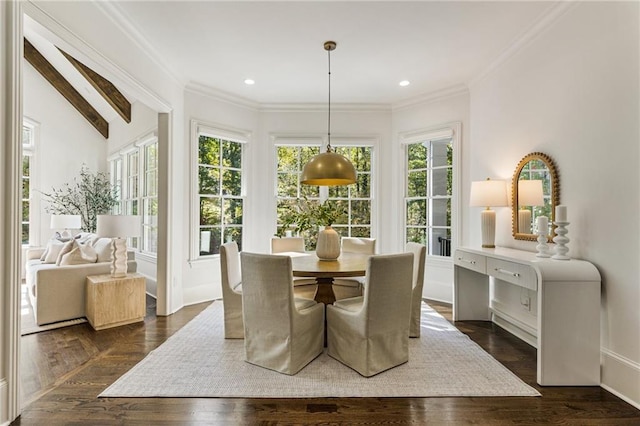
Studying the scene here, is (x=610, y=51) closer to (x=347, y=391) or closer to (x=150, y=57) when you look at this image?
(x=347, y=391)

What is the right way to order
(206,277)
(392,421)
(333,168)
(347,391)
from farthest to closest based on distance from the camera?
(206,277), (333,168), (347,391), (392,421)

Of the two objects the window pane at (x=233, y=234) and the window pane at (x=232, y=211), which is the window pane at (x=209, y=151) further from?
the window pane at (x=233, y=234)

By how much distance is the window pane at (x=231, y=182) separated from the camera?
5.02 metres

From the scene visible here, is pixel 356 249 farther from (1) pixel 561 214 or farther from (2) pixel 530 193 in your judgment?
(1) pixel 561 214

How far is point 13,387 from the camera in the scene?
6.48 ft

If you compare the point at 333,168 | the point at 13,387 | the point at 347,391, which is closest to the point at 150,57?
the point at 333,168

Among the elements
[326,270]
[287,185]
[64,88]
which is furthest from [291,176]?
[64,88]

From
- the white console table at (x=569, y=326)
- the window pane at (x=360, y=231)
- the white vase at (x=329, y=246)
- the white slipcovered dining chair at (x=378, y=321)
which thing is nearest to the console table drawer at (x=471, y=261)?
the white console table at (x=569, y=326)

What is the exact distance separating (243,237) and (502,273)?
11.5 feet

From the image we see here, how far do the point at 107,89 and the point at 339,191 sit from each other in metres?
3.92

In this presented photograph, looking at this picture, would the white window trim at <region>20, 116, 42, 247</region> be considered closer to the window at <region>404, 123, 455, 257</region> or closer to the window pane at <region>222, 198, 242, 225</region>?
the window pane at <region>222, 198, 242, 225</region>

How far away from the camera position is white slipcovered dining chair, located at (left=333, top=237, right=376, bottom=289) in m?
3.83

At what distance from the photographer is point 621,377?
2.26 m

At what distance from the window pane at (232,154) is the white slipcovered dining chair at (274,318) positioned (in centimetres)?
282
